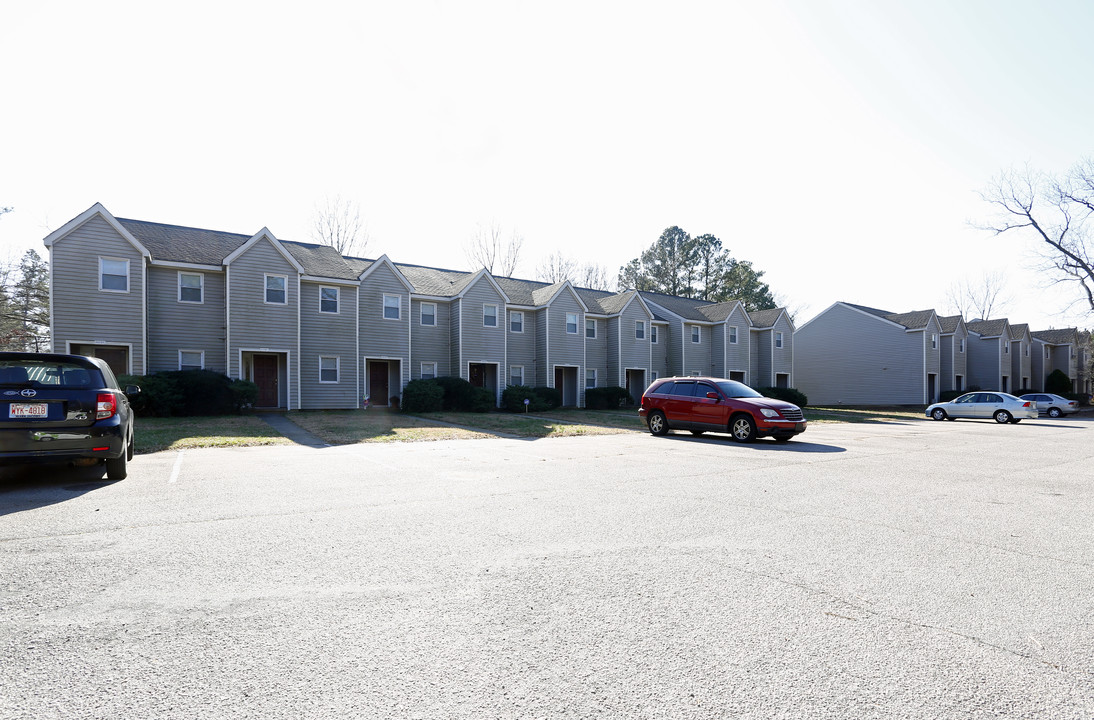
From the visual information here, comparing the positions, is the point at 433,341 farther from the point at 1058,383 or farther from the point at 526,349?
the point at 1058,383

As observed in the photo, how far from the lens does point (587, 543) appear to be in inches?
209

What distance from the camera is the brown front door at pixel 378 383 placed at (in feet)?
96.0

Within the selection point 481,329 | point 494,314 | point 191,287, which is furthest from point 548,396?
point 191,287

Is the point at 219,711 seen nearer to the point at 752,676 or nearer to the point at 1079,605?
the point at 752,676

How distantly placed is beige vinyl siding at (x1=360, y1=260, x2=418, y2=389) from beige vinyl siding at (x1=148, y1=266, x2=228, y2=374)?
5.76m

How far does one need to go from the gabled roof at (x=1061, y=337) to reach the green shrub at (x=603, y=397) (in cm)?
5133

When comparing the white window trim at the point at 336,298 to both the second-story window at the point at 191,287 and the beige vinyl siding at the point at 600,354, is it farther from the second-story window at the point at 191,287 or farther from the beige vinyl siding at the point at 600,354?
the beige vinyl siding at the point at 600,354

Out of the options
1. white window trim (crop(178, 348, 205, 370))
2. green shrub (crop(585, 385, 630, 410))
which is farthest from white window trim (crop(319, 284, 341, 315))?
green shrub (crop(585, 385, 630, 410))

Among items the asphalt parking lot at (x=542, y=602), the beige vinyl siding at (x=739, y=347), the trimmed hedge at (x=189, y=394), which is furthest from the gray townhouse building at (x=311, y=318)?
the asphalt parking lot at (x=542, y=602)

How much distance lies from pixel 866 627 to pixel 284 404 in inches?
1030

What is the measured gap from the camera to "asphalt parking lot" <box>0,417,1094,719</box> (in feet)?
9.09

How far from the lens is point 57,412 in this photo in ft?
25.8

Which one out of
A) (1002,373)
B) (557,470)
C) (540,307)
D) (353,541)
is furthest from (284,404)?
(1002,373)

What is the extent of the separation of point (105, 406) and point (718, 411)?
13151mm
